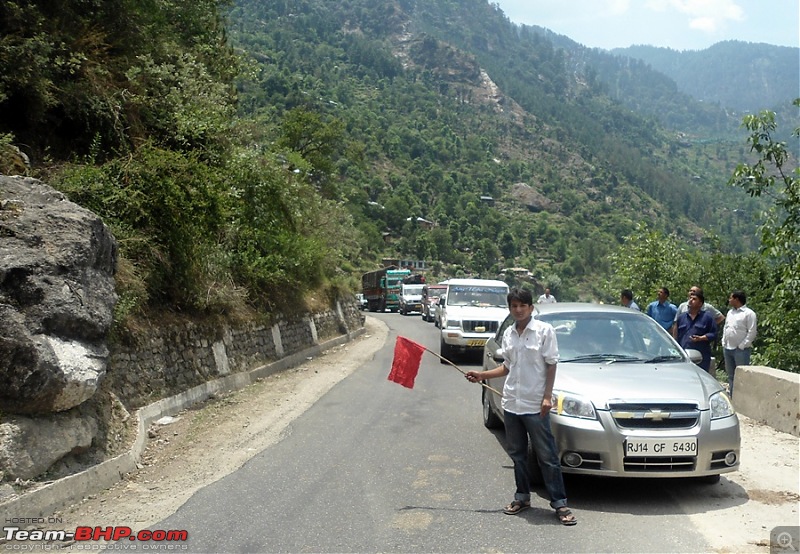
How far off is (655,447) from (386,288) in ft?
169

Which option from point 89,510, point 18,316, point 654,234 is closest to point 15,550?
point 89,510

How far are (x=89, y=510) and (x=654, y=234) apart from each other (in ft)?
79.1

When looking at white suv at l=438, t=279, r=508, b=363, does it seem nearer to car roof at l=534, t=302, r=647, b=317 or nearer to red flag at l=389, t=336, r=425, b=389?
car roof at l=534, t=302, r=647, b=317

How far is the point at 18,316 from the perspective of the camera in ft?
21.0

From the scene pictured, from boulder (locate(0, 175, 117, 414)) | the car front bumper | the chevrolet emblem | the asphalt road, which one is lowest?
the asphalt road

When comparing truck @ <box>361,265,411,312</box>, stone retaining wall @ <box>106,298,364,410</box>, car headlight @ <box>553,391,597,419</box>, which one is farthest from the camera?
truck @ <box>361,265,411,312</box>

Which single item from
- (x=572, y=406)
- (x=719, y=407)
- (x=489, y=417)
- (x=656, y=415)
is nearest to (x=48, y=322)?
(x=572, y=406)

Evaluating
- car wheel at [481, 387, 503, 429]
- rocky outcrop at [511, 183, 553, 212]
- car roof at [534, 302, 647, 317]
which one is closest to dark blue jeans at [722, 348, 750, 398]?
car roof at [534, 302, 647, 317]

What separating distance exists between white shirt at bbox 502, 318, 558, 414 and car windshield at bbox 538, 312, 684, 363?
53.8 inches

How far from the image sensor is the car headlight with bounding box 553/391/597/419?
19.9ft

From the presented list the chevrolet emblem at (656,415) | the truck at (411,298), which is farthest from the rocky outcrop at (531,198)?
the chevrolet emblem at (656,415)

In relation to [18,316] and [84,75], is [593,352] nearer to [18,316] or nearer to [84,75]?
[18,316]

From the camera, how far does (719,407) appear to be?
20.5 feet

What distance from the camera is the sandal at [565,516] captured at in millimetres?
5527
